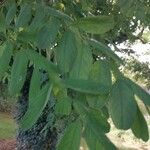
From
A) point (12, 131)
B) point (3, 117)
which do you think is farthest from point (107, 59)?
point (3, 117)

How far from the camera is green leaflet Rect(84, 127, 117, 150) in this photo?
0.77 m

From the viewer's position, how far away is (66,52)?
3.03 ft

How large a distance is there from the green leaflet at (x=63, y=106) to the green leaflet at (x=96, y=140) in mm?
91

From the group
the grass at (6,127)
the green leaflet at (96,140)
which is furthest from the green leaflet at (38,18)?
the grass at (6,127)

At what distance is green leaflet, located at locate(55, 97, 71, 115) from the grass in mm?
15273

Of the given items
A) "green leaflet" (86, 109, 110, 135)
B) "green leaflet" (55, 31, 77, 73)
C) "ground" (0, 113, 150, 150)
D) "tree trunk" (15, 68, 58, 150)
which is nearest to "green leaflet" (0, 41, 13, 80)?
"green leaflet" (55, 31, 77, 73)

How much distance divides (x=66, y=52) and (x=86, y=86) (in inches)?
4.0

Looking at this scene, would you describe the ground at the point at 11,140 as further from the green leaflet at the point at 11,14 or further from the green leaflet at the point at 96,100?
the green leaflet at the point at 96,100

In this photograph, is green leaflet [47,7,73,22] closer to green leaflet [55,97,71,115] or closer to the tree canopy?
the tree canopy

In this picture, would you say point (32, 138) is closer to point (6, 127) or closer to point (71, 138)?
point (71, 138)

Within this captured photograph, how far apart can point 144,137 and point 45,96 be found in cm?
23

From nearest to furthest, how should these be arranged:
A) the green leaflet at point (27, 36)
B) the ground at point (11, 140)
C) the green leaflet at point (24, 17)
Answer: the green leaflet at point (27, 36) < the green leaflet at point (24, 17) < the ground at point (11, 140)

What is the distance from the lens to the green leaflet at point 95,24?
0.93 meters

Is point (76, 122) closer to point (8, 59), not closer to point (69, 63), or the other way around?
point (69, 63)
